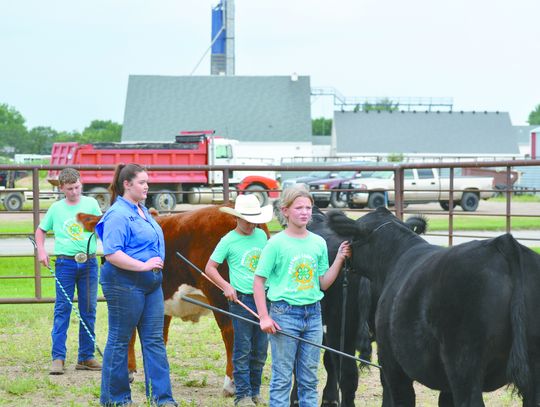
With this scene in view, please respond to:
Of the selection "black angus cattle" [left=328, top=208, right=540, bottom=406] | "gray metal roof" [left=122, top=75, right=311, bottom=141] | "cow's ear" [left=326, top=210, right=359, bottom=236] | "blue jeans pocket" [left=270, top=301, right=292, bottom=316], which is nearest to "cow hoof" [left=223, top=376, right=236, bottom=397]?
"blue jeans pocket" [left=270, top=301, right=292, bottom=316]

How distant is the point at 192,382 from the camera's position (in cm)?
746

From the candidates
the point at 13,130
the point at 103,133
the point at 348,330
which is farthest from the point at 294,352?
the point at 13,130

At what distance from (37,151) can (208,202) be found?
308ft

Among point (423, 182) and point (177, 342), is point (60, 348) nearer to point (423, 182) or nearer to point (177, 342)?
point (177, 342)

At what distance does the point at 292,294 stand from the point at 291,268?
0.16 meters

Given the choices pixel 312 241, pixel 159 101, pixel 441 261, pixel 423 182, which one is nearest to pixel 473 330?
pixel 441 261

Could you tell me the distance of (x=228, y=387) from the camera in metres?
7.09

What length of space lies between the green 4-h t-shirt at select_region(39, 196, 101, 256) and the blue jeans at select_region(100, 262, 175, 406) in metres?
1.70

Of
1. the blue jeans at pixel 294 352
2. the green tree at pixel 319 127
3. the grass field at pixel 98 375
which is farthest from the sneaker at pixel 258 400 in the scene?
the green tree at pixel 319 127

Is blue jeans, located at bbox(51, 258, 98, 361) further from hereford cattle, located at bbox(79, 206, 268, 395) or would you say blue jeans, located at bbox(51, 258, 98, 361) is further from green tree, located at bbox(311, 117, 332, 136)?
green tree, located at bbox(311, 117, 332, 136)

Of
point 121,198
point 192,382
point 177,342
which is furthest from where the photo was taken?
point 177,342

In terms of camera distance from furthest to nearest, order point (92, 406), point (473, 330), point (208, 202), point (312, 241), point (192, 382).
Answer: point (208, 202), point (192, 382), point (92, 406), point (312, 241), point (473, 330)

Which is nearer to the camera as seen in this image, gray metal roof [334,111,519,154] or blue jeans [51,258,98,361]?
blue jeans [51,258,98,361]

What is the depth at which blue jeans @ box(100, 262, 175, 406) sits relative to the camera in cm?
610
